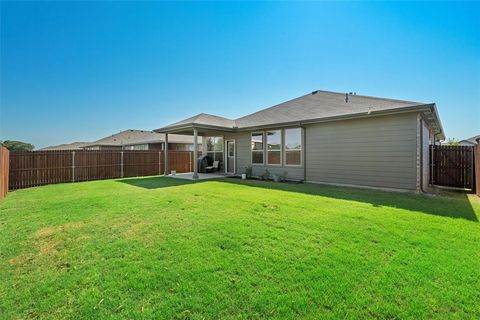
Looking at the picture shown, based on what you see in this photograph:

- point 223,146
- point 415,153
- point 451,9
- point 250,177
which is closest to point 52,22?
point 223,146

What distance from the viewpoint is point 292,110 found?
40.5ft

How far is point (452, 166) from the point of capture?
9.49 meters

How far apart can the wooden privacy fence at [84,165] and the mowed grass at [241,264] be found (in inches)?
269

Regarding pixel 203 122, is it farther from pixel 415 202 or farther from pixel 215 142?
pixel 415 202

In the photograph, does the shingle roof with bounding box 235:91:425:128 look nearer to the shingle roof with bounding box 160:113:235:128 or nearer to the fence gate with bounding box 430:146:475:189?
the shingle roof with bounding box 160:113:235:128

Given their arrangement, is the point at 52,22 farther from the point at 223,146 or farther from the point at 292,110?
the point at 292,110

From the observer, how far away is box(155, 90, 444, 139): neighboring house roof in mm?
7910

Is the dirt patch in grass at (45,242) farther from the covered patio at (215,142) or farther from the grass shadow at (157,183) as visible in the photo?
the covered patio at (215,142)

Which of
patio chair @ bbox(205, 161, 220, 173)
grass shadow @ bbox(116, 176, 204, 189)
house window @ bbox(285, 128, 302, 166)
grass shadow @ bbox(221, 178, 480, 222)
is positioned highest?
house window @ bbox(285, 128, 302, 166)

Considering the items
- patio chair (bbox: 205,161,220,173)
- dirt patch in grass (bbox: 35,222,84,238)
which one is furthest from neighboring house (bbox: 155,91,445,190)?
dirt patch in grass (bbox: 35,222,84,238)

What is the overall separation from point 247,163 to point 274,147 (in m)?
2.03

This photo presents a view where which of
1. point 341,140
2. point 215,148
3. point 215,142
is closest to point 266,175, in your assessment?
point 341,140

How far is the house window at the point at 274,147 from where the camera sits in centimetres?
1121

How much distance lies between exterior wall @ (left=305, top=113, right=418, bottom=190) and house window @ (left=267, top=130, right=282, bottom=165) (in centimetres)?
146
